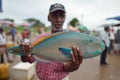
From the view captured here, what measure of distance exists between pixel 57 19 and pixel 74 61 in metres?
0.52

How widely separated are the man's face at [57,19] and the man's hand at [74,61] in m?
0.40

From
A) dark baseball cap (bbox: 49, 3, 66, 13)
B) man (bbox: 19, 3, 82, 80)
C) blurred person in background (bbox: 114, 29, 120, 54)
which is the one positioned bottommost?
blurred person in background (bbox: 114, 29, 120, 54)

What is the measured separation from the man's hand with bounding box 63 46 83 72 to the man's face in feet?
1.32

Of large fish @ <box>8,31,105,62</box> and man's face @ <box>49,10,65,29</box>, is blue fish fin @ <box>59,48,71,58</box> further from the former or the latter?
man's face @ <box>49,10,65,29</box>

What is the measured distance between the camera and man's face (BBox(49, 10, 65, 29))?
8.34 ft

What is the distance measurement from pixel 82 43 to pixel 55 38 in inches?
9.6

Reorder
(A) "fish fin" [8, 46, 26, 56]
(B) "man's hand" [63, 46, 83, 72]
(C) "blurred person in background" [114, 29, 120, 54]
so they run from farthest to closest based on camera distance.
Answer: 1. (C) "blurred person in background" [114, 29, 120, 54]
2. (A) "fish fin" [8, 46, 26, 56]
3. (B) "man's hand" [63, 46, 83, 72]

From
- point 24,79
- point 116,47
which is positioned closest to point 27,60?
point 24,79

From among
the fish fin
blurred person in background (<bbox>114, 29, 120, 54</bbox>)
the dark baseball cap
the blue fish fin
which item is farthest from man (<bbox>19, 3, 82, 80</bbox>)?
blurred person in background (<bbox>114, 29, 120, 54</bbox>)

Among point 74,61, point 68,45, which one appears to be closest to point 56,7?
point 68,45

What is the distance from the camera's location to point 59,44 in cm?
224

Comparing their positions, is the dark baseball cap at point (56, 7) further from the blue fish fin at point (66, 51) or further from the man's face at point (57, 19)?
the blue fish fin at point (66, 51)

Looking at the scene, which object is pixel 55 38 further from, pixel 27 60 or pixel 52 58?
pixel 27 60

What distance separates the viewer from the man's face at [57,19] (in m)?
2.54
